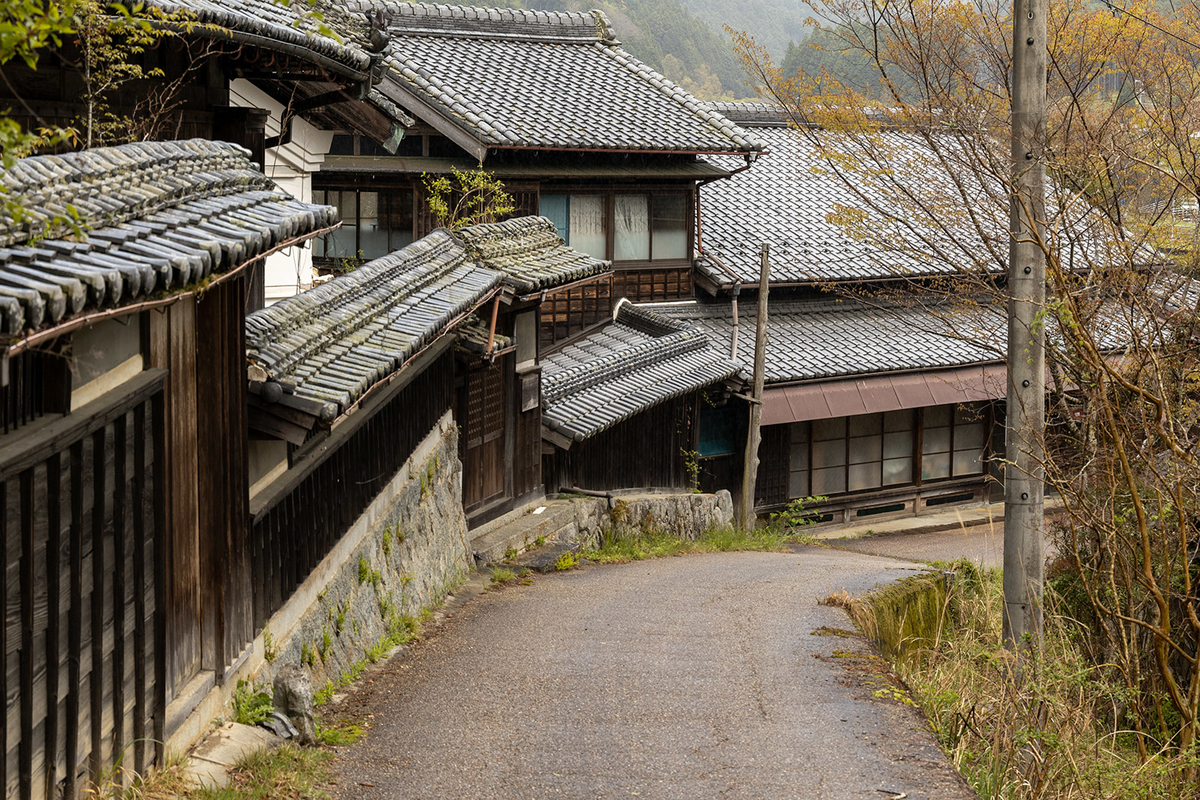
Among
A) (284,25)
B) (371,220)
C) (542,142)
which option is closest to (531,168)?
(542,142)

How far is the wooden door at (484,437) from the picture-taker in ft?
46.2

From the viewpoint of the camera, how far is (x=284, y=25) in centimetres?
817

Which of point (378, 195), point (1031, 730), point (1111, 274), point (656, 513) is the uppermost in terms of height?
point (378, 195)

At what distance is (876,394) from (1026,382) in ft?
48.7

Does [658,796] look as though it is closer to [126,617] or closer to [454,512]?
[126,617]

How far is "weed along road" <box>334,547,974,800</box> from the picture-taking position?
6.55 meters

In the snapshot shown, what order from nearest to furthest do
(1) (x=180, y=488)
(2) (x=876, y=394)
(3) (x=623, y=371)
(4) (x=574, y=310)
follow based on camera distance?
(1) (x=180, y=488), (3) (x=623, y=371), (4) (x=574, y=310), (2) (x=876, y=394)

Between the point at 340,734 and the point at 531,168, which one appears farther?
the point at 531,168

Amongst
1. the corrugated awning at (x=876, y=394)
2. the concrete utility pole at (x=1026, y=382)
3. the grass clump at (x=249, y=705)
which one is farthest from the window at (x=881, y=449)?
the grass clump at (x=249, y=705)

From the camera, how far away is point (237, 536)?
6547 mm

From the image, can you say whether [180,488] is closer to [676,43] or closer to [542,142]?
[542,142]

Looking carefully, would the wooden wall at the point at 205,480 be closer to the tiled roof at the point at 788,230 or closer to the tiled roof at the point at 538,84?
the tiled roof at the point at 538,84

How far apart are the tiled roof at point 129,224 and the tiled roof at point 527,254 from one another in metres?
6.45

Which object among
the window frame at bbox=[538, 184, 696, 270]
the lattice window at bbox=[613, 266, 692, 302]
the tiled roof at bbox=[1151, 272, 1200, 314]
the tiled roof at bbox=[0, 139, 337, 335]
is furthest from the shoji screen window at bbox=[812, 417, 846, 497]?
the tiled roof at bbox=[0, 139, 337, 335]
